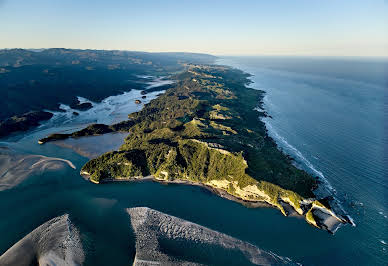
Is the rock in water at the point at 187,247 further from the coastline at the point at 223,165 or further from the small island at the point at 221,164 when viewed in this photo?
the small island at the point at 221,164

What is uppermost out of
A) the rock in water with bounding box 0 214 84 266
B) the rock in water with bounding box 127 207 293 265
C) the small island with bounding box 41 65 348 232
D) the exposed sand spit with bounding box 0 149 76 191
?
the small island with bounding box 41 65 348 232

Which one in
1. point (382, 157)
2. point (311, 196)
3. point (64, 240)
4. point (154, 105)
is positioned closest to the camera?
point (64, 240)

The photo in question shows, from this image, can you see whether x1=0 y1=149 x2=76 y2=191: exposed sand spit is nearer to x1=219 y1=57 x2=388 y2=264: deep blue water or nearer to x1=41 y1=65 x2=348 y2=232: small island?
x1=41 y1=65 x2=348 y2=232: small island

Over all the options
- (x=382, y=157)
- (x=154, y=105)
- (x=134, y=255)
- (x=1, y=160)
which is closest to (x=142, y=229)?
(x=134, y=255)

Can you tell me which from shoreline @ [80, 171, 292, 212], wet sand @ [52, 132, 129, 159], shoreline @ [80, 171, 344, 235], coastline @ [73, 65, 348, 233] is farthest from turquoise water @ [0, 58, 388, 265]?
wet sand @ [52, 132, 129, 159]

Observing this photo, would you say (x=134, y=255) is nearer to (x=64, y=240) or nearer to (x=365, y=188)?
(x=64, y=240)

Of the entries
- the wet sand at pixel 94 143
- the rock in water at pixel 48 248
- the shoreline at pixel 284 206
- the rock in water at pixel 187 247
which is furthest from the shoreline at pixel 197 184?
the rock in water at pixel 48 248

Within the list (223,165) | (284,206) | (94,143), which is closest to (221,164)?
(223,165)
